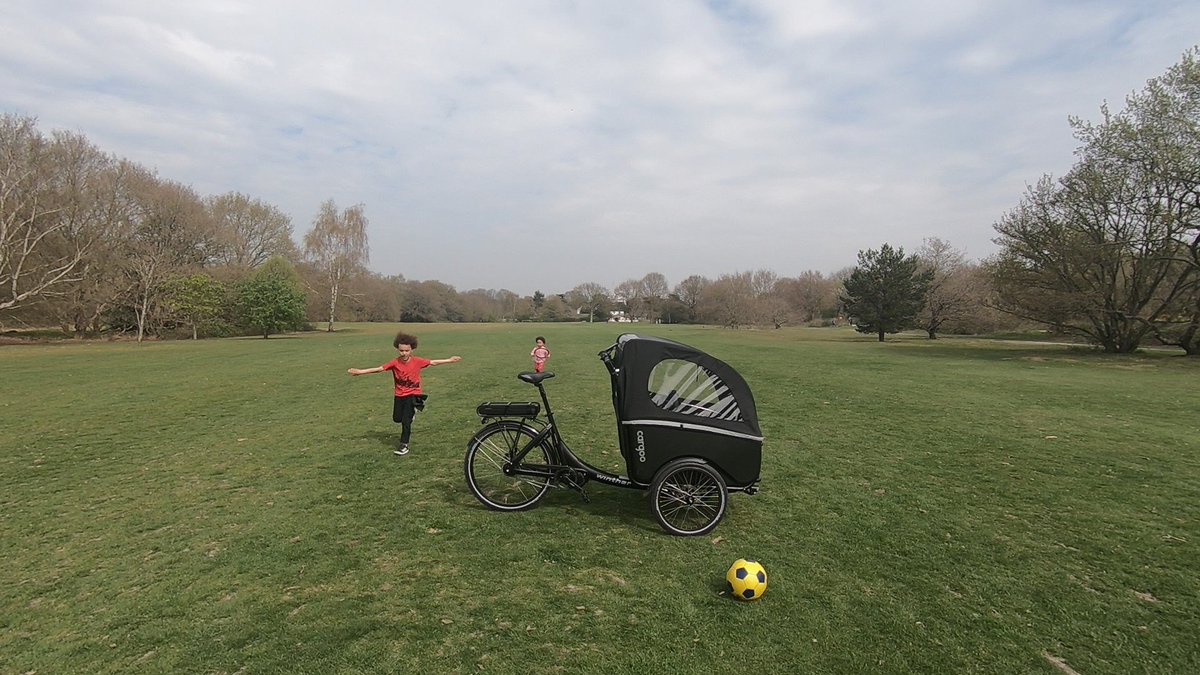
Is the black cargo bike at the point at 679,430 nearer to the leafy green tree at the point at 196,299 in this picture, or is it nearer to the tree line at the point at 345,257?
the tree line at the point at 345,257

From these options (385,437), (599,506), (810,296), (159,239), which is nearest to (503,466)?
(599,506)

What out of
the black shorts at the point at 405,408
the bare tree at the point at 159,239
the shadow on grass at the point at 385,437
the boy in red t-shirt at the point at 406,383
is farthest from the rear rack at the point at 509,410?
the bare tree at the point at 159,239

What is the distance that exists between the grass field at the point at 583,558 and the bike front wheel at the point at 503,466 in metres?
0.23

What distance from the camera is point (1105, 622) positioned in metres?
3.51

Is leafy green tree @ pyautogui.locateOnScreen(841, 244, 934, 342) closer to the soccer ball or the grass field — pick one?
the grass field

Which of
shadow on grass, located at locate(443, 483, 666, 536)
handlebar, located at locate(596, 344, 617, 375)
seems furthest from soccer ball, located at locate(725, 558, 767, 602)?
handlebar, located at locate(596, 344, 617, 375)

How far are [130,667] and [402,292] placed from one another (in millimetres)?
114805

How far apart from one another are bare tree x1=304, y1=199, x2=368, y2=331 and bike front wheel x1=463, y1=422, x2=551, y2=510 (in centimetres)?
6592

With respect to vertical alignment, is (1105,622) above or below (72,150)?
below

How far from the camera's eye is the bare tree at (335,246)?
64.1m

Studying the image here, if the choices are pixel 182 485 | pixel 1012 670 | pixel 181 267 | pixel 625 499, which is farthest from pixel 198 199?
pixel 1012 670

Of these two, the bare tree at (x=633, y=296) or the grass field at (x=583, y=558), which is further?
the bare tree at (x=633, y=296)

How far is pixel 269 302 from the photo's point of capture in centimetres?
4794

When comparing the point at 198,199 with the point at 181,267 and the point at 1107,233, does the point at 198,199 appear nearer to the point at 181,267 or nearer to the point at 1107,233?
the point at 181,267
